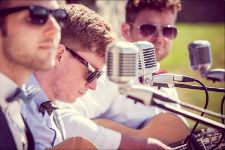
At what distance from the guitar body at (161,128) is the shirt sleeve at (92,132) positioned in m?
0.32

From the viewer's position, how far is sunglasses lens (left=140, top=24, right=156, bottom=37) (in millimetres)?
4203

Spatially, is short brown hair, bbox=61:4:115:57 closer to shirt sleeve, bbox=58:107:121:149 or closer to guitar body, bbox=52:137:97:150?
guitar body, bbox=52:137:97:150

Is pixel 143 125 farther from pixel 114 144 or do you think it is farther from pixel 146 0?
pixel 146 0

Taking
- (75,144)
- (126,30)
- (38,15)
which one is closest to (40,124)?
(75,144)

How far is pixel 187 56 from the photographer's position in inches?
463

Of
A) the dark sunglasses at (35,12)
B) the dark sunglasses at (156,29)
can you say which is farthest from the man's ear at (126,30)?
the dark sunglasses at (35,12)

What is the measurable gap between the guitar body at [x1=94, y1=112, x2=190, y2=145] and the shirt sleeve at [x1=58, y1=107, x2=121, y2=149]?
32 cm

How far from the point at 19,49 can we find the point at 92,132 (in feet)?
5.37

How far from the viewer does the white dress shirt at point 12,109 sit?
2.29m

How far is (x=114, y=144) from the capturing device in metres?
3.65

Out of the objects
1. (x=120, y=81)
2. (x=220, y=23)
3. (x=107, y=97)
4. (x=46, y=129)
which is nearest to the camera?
(x=120, y=81)

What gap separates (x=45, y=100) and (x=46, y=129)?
0.17 metres

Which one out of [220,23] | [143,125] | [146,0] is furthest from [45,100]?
[220,23]

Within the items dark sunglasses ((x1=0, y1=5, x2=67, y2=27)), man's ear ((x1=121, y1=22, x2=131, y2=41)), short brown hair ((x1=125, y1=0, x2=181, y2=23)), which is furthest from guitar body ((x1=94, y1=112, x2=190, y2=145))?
dark sunglasses ((x1=0, y1=5, x2=67, y2=27))
